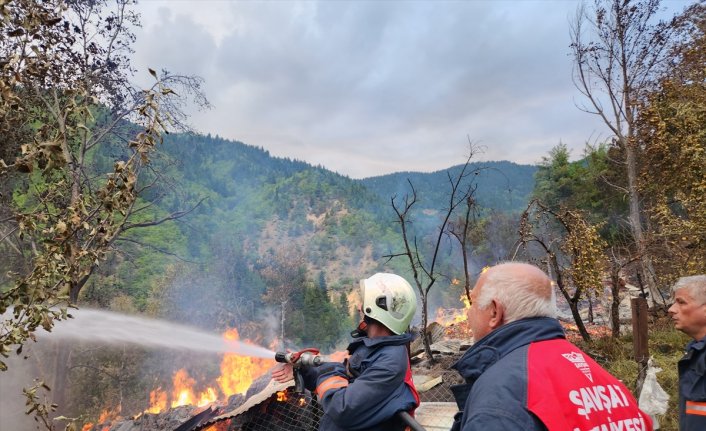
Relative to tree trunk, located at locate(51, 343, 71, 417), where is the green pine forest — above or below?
above

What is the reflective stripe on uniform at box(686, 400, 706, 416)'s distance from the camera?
325 centimetres

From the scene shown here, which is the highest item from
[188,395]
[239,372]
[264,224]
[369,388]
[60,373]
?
[264,224]

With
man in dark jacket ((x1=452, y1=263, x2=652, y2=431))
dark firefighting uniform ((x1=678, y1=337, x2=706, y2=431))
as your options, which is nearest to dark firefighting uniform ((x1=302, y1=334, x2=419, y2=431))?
man in dark jacket ((x1=452, y1=263, x2=652, y2=431))

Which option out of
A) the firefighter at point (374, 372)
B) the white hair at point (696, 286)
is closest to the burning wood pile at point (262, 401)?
the firefighter at point (374, 372)

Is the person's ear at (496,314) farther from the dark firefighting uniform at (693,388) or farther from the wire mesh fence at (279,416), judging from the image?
the wire mesh fence at (279,416)

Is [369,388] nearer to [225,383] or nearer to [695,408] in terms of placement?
[695,408]

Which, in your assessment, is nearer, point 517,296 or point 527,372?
point 527,372

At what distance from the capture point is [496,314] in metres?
2.01

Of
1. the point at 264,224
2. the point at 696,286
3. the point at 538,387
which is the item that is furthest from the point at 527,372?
the point at 264,224

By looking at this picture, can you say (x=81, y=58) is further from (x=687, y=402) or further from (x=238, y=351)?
(x=687, y=402)

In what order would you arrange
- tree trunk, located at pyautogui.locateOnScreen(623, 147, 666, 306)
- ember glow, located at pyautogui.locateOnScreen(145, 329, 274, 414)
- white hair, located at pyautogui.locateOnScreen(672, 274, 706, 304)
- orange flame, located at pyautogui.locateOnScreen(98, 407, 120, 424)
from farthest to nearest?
1. ember glow, located at pyautogui.locateOnScreen(145, 329, 274, 414)
2. orange flame, located at pyautogui.locateOnScreen(98, 407, 120, 424)
3. tree trunk, located at pyautogui.locateOnScreen(623, 147, 666, 306)
4. white hair, located at pyautogui.locateOnScreen(672, 274, 706, 304)

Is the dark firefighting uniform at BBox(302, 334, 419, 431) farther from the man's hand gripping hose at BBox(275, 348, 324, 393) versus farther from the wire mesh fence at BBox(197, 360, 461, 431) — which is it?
the wire mesh fence at BBox(197, 360, 461, 431)

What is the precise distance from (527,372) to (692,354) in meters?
2.64

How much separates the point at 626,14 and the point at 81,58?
19.1 meters
